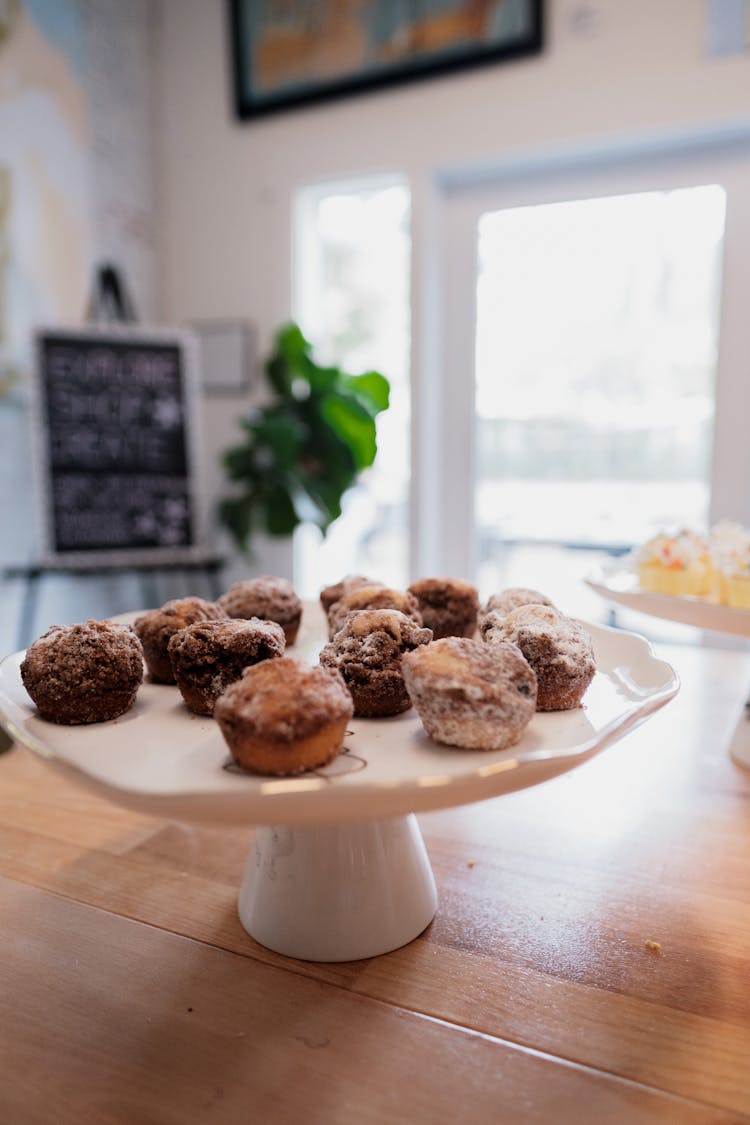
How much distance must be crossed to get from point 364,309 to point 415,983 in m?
3.26

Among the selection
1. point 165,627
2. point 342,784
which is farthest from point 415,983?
point 165,627

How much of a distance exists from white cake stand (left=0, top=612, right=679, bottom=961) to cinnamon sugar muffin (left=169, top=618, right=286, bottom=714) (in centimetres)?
3

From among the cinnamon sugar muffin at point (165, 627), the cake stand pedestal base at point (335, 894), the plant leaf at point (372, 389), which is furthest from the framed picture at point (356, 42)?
the cake stand pedestal base at point (335, 894)

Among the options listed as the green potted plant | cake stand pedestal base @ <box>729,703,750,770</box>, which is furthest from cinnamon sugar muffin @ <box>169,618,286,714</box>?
the green potted plant

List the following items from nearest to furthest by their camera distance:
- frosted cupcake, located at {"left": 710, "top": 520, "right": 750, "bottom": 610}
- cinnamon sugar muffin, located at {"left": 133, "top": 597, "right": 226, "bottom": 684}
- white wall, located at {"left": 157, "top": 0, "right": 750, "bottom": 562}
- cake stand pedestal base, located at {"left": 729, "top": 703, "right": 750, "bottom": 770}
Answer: cinnamon sugar muffin, located at {"left": 133, "top": 597, "right": 226, "bottom": 684} → cake stand pedestal base, located at {"left": 729, "top": 703, "right": 750, "bottom": 770} → frosted cupcake, located at {"left": 710, "top": 520, "right": 750, "bottom": 610} → white wall, located at {"left": 157, "top": 0, "right": 750, "bottom": 562}

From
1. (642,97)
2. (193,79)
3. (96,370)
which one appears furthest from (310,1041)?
(193,79)

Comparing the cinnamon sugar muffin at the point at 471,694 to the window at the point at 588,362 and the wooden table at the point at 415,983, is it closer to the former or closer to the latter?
the wooden table at the point at 415,983

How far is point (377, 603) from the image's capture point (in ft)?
2.98

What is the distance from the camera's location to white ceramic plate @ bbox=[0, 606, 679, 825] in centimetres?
54

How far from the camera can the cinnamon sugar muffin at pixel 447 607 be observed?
101 centimetres

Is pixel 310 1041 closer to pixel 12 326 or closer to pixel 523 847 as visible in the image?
pixel 523 847

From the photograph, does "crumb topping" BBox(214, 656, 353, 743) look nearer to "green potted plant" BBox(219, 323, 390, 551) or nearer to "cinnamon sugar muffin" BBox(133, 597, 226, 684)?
"cinnamon sugar muffin" BBox(133, 597, 226, 684)

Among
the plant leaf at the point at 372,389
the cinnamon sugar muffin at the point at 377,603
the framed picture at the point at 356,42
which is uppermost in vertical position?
the framed picture at the point at 356,42

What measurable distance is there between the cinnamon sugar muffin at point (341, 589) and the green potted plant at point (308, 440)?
2.07 m
